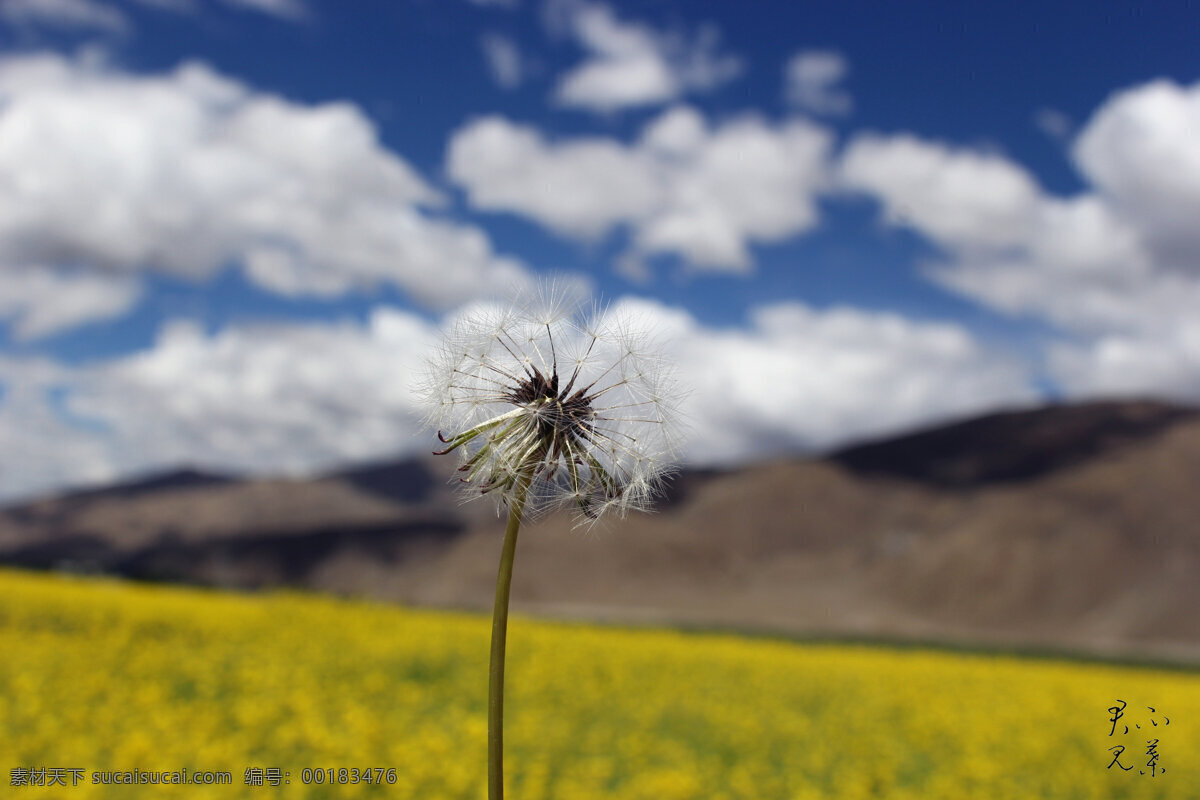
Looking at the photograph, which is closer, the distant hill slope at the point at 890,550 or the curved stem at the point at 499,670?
the curved stem at the point at 499,670

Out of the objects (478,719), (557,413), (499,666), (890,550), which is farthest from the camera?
(890,550)

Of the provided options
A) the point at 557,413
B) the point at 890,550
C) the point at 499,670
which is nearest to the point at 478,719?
the point at 557,413

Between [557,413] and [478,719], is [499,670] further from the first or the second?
[478,719]

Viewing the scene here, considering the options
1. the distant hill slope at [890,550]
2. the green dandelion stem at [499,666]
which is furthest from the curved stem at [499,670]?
the distant hill slope at [890,550]

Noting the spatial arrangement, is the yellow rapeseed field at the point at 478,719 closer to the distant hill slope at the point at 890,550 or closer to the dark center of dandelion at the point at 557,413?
the dark center of dandelion at the point at 557,413

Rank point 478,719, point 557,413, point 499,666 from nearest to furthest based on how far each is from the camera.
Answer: point 499,666
point 557,413
point 478,719

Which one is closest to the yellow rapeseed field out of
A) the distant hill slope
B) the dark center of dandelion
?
the dark center of dandelion
